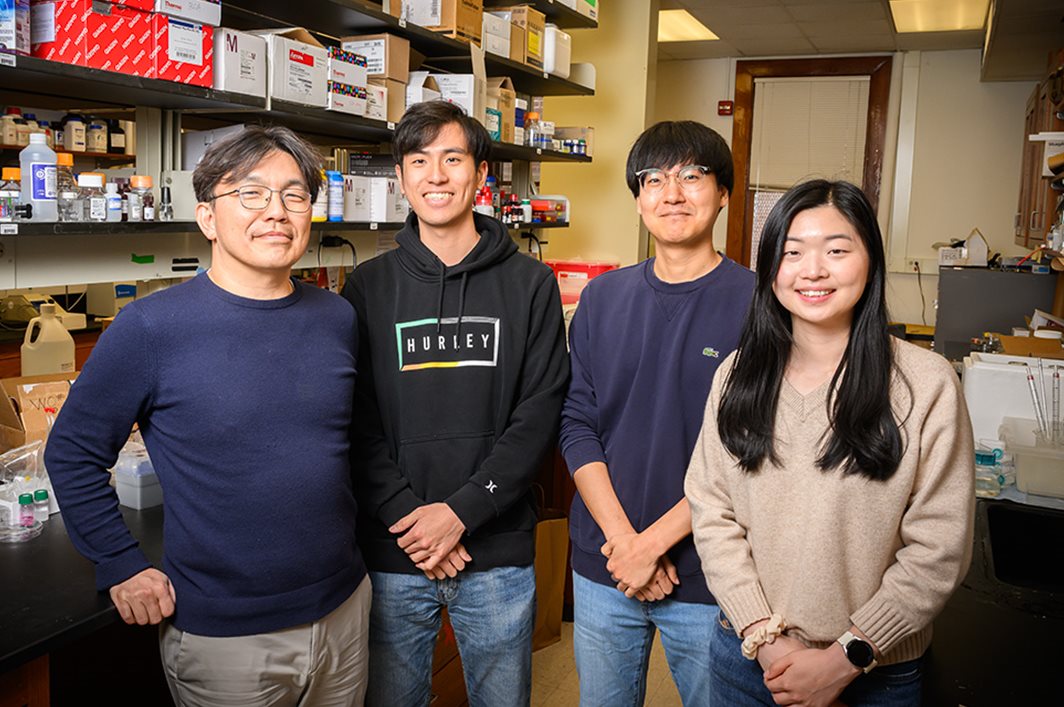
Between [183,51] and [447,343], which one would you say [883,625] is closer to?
[447,343]

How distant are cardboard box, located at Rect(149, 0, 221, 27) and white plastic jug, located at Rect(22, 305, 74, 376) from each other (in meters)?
1.24

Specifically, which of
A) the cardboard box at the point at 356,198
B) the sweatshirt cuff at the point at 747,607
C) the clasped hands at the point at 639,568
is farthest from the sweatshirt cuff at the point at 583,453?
the cardboard box at the point at 356,198

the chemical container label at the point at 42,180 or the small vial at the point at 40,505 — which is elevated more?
the chemical container label at the point at 42,180

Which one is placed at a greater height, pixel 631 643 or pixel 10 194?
pixel 10 194

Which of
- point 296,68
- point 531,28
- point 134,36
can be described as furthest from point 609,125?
point 134,36

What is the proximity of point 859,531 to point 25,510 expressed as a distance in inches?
60.4

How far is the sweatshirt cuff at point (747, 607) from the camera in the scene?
1366 millimetres

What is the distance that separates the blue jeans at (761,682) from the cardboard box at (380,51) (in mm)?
2067

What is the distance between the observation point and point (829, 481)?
1.31 meters

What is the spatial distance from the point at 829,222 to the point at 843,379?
23cm

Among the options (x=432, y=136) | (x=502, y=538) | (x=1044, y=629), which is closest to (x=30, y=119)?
(x=432, y=136)

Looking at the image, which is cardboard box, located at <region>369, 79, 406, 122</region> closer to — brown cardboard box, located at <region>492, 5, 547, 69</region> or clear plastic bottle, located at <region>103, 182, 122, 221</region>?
brown cardboard box, located at <region>492, 5, 547, 69</region>

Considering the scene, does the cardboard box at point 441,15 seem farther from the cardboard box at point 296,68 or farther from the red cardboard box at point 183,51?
the red cardboard box at point 183,51

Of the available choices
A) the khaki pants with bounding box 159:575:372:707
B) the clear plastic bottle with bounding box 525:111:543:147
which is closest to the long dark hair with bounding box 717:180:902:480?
the khaki pants with bounding box 159:575:372:707
